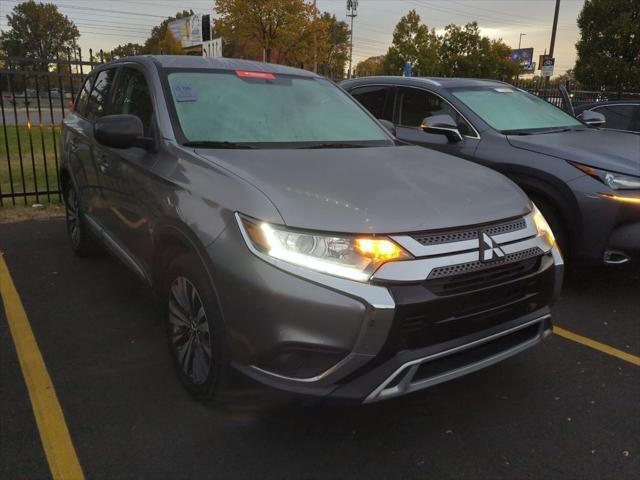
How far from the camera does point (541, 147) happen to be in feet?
14.3

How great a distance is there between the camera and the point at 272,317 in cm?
208

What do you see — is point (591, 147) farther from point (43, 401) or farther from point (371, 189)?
point (43, 401)

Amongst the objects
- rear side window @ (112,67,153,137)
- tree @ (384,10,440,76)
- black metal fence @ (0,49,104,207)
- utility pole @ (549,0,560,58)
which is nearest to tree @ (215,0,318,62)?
tree @ (384,10,440,76)

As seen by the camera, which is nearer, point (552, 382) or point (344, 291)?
point (344, 291)

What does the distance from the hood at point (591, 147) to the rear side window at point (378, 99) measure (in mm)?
1596

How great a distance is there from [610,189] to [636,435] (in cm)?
196

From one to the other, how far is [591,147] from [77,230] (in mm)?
4526

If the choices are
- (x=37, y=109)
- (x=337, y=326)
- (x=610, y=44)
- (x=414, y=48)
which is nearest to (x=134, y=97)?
(x=337, y=326)

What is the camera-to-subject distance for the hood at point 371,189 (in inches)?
86.5

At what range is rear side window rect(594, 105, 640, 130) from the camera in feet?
26.0

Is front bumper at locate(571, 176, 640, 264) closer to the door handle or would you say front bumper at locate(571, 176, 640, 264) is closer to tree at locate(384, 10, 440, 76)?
the door handle

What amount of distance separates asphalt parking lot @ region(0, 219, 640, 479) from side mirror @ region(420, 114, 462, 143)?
6.70 ft

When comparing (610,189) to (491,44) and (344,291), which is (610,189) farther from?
(491,44)

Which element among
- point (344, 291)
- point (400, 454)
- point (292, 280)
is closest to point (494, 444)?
point (400, 454)
